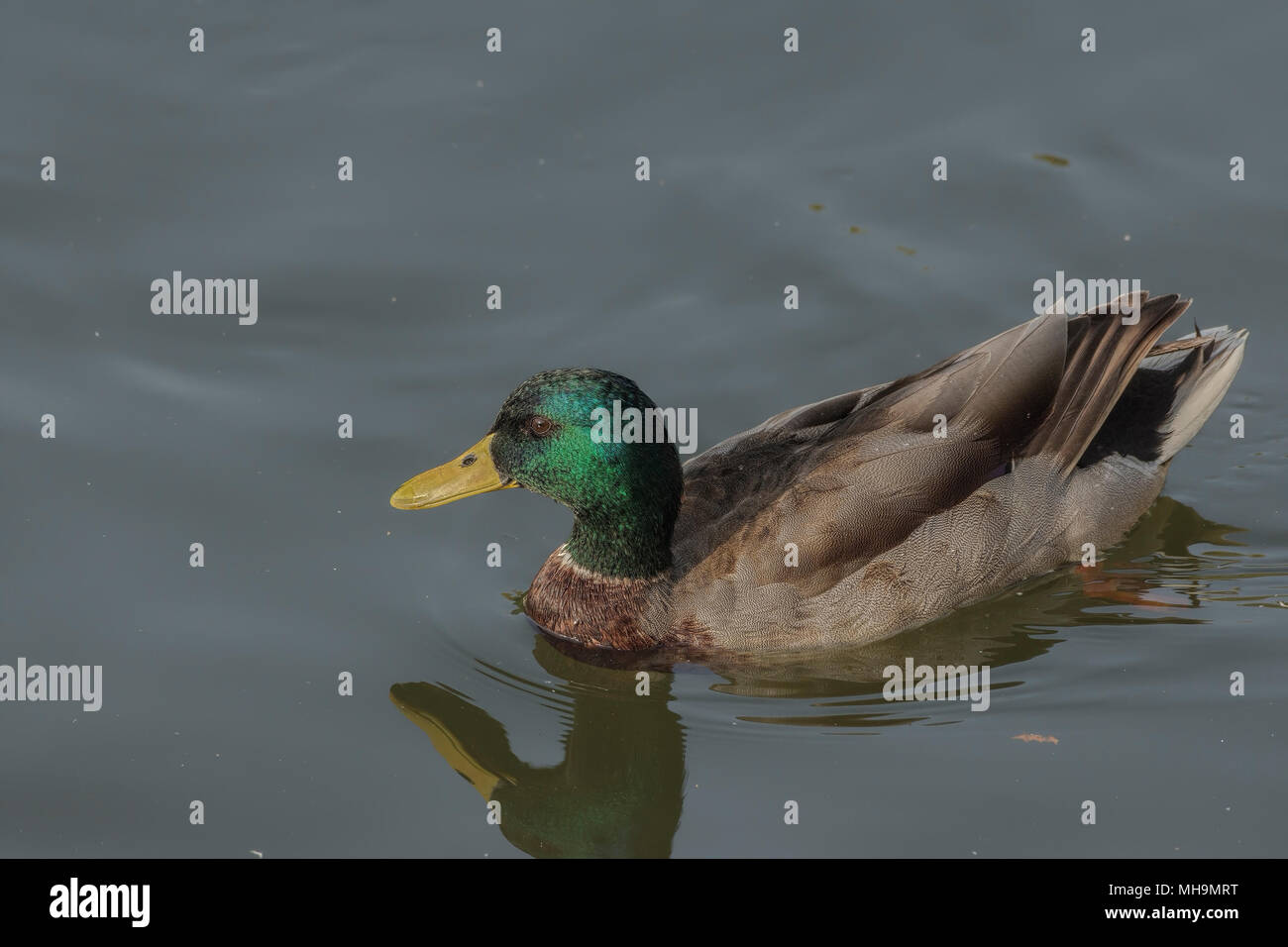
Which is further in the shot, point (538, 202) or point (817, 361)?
point (538, 202)

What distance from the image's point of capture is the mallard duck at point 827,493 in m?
8.64

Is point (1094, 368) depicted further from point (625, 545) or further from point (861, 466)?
point (625, 545)

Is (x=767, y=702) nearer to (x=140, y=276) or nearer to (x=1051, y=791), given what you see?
(x=1051, y=791)

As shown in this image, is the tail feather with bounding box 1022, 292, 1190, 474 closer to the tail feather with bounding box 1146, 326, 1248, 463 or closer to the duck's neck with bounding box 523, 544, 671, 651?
the tail feather with bounding box 1146, 326, 1248, 463

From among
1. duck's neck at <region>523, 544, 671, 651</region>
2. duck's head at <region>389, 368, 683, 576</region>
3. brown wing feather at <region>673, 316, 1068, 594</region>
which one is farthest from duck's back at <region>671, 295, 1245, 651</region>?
duck's head at <region>389, 368, 683, 576</region>

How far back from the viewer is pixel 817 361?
34.9 feet

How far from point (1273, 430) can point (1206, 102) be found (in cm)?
285

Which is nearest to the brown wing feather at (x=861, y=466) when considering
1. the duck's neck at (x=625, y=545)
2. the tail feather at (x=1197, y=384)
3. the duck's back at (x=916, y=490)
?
the duck's back at (x=916, y=490)

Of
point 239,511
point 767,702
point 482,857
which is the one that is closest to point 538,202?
point 239,511

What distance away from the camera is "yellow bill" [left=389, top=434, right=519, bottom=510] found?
8.71 meters

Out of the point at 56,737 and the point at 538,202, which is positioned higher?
the point at 538,202

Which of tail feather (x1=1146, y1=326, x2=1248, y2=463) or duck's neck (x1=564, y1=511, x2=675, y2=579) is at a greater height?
tail feather (x1=1146, y1=326, x2=1248, y2=463)

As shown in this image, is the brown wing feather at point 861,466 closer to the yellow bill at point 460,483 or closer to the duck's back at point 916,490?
the duck's back at point 916,490
